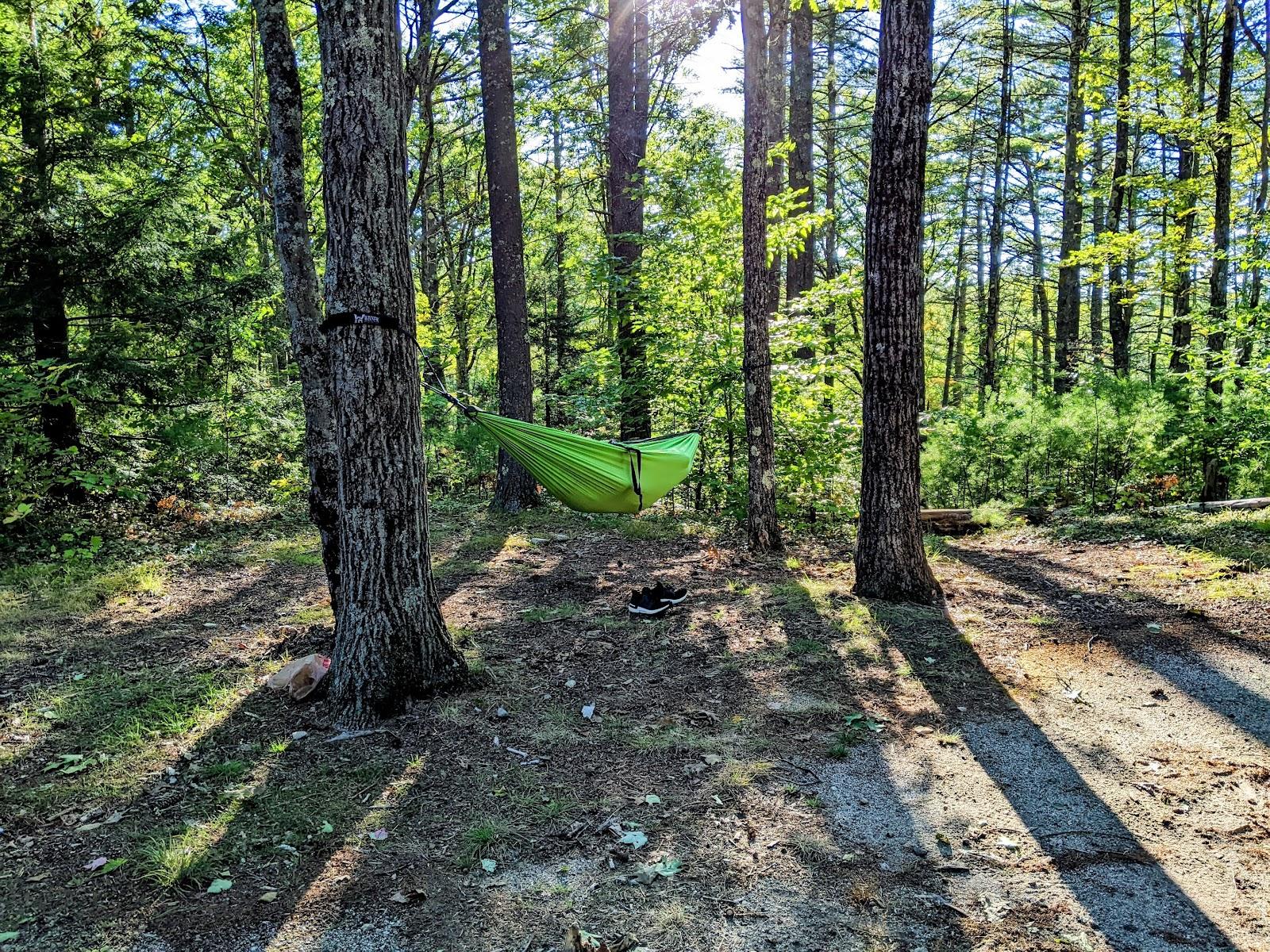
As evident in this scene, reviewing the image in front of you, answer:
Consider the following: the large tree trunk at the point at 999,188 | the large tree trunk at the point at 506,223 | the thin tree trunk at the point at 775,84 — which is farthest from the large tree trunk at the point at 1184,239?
→ the large tree trunk at the point at 506,223

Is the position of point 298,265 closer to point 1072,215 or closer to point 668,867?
point 668,867

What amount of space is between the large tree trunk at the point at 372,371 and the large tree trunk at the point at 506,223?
3718 millimetres

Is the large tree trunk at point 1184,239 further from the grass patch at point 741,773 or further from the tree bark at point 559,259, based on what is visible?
the tree bark at point 559,259

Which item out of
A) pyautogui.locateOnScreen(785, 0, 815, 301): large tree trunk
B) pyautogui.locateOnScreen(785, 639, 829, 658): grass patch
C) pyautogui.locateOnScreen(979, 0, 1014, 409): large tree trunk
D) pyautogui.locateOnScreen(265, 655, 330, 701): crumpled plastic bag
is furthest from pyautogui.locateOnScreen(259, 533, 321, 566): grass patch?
pyautogui.locateOnScreen(979, 0, 1014, 409): large tree trunk

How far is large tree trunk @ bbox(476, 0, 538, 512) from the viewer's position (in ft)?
20.7

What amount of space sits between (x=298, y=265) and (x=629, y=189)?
187 inches

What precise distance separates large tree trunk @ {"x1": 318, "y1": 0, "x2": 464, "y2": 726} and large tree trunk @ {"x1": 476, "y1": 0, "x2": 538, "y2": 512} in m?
3.72

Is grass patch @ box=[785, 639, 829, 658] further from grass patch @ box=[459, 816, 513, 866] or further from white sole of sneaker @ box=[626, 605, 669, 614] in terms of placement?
grass patch @ box=[459, 816, 513, 866]

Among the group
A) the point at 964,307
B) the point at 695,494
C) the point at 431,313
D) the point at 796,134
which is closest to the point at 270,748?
the point at 695,494

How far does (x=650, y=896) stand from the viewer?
6.10 ft

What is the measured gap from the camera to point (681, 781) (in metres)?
2.41

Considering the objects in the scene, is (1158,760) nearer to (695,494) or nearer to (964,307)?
(695,494)

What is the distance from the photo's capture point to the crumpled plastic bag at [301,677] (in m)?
3.00

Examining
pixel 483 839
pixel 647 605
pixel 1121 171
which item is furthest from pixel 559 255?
pixel 483 839
